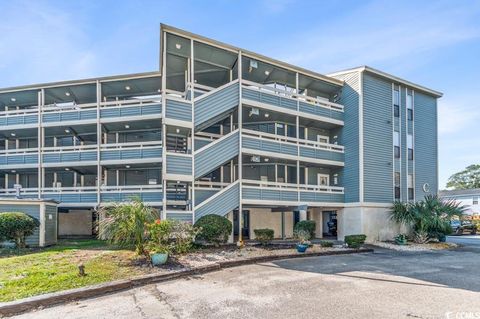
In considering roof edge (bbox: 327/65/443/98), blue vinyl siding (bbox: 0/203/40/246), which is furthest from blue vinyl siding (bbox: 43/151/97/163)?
roof edge (bbox: 327/65/443/98)

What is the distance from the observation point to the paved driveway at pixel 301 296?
6.69 m

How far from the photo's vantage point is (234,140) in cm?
1791

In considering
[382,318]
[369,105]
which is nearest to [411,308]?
[382,318]

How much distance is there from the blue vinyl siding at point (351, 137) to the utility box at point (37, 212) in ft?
58.3

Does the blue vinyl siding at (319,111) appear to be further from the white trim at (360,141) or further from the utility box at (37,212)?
the utility box at (37,212)

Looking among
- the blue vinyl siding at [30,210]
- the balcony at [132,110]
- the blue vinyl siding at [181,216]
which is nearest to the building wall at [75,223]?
the blue vinyl siding at [30,210]

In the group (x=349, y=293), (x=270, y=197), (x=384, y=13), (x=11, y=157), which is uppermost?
(x=384, y=13)

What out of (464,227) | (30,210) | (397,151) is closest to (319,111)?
(397,151)

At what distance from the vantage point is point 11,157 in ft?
70.3

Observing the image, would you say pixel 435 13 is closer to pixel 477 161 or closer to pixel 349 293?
pixel 349 293

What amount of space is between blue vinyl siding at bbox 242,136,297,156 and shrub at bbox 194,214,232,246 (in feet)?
15.7

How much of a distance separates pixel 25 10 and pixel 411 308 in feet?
48.9

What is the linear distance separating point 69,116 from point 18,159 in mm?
4633

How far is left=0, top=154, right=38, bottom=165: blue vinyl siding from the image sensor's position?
21.1 meters
